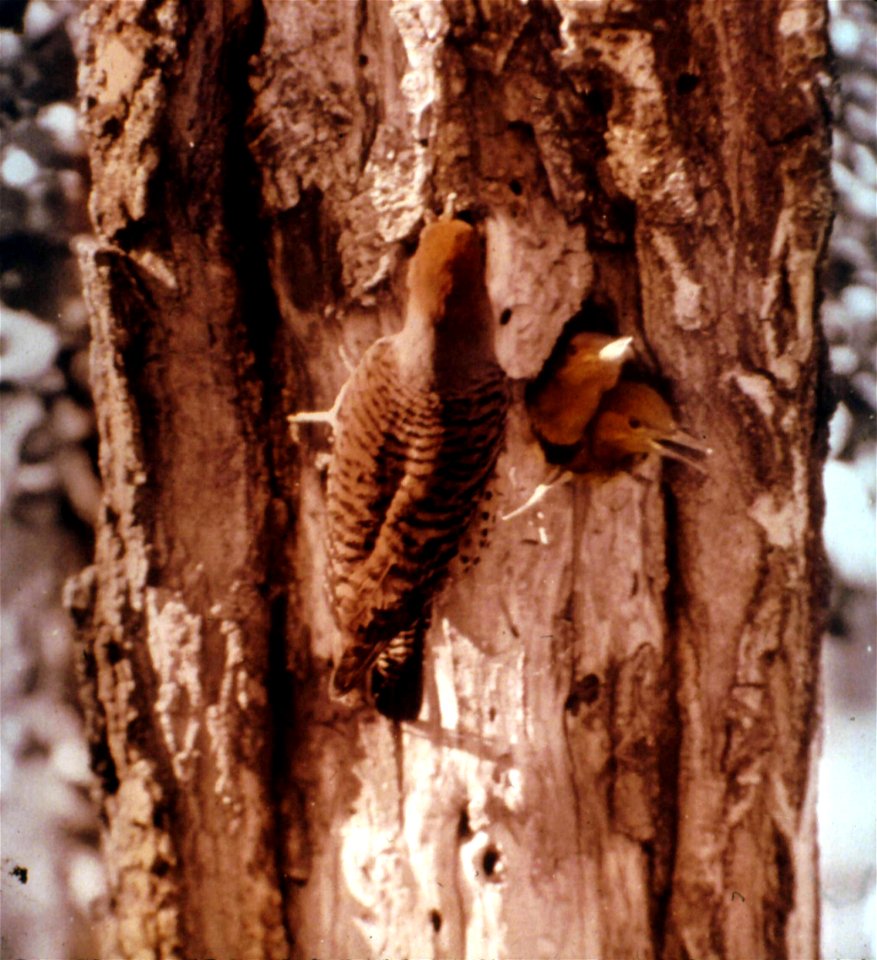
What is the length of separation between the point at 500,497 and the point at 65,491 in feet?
2.53

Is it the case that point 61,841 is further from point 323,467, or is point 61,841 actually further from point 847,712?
point 847,712

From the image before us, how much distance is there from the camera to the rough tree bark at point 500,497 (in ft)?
4.33

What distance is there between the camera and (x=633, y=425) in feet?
4.46

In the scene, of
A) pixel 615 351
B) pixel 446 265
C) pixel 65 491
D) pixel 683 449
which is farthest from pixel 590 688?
pixel 65 491

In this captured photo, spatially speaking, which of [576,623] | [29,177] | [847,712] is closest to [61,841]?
[576,623]

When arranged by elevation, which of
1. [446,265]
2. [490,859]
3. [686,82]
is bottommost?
[490,859]

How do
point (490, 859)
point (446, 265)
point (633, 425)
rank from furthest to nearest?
point (490, 859)
point (633, 425)
point (446, 265)

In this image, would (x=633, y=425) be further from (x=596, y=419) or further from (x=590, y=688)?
(x=590, y=688)

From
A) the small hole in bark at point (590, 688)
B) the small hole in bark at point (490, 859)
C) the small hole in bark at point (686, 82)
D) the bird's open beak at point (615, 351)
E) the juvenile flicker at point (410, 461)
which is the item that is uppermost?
the small hole in bark at point (686, 82)

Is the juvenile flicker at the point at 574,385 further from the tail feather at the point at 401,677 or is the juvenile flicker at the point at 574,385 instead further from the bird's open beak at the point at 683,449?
the tail feather at the point at 401,677

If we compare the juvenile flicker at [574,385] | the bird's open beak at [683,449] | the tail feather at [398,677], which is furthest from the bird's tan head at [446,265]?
the tail feather at [398,677]

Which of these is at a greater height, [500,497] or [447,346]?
[447,346]

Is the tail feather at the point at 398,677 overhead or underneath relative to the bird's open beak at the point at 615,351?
underneath

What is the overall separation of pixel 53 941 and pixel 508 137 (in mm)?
1583
